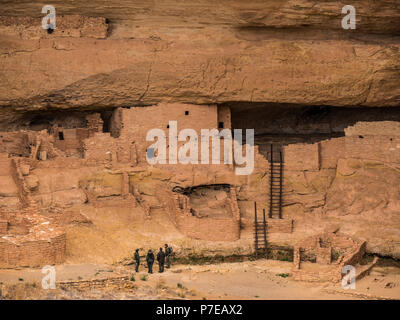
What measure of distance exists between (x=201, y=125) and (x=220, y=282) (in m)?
6.18

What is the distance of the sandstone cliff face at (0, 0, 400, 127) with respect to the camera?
1040 inches

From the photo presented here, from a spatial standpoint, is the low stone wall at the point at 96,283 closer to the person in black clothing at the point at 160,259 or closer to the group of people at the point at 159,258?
the group of people at the point at 159,258

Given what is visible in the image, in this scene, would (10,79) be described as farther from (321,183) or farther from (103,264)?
(321,183)

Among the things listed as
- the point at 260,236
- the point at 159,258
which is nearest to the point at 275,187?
the point at 260,236

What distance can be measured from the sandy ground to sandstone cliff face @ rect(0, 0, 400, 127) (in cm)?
561

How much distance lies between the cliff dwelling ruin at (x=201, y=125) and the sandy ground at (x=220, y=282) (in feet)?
3.24

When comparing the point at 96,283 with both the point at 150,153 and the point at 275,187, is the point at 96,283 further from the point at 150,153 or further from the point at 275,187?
the point at 275,187

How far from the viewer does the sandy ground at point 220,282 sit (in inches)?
817

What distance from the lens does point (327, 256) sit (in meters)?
24.8

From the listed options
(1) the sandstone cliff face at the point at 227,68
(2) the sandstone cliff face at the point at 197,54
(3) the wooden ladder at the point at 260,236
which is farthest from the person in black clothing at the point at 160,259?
(2) the sandstone cliff face at the point at 197,54

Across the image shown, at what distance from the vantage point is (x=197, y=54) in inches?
1067

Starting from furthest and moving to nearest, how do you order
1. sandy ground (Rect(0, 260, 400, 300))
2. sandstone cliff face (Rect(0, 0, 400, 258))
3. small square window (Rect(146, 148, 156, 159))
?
small square window (Rect(146, 148, 156, 159))
sandstone cliff face (Rect(0, 0, 400, 258))
sandy ground (Rect(0, 260, 400, 300))

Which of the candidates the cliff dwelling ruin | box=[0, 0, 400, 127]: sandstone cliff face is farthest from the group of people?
box=[0, 0, 400, 127]: sandstone cliff face

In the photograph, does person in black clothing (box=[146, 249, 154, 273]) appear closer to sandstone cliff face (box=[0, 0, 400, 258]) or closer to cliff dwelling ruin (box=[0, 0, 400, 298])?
cliff dwelling ruin (box=[0, 0, 400, 298])
